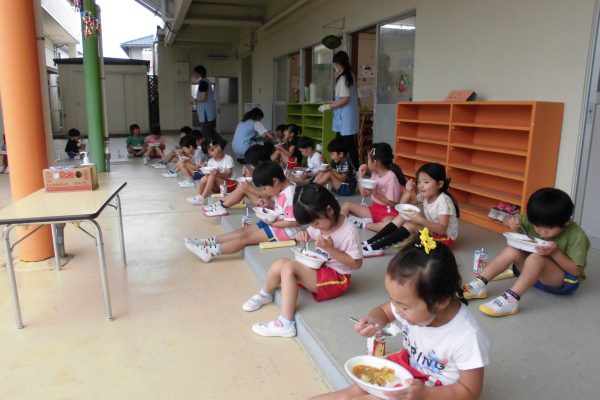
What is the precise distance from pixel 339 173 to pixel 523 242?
2937 millimetres

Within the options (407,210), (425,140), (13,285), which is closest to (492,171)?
(425,140)

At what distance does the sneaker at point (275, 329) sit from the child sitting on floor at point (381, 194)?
1.61 m

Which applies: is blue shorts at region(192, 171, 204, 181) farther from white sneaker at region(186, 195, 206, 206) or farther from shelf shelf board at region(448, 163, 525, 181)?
shelf shelf board at region(448, 163, 525, 181)

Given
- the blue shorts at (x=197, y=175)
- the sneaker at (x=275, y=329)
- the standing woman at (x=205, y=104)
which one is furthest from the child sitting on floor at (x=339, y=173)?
the standing woman at (x=205, y=104)

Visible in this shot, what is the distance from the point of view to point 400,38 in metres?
6.09

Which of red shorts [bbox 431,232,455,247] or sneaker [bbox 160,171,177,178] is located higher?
red shorts [bbox 431,232,455,247]

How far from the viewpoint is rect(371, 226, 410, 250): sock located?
324 cm

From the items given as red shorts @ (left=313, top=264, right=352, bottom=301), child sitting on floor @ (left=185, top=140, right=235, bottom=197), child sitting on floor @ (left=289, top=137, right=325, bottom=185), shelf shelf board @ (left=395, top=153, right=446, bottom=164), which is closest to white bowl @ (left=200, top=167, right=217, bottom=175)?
child sitting on floor @ (left=185, top=140, right=235, bottom=197)

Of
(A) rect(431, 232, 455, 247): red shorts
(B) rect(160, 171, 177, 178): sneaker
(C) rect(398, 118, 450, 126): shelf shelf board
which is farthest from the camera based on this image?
(B) rect(160, 171, 177, 178): sneaker

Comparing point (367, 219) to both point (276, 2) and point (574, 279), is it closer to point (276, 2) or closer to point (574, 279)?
point (574, 279)

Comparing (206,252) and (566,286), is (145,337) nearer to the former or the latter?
(206,252)

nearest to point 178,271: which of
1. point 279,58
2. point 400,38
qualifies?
point 400,38

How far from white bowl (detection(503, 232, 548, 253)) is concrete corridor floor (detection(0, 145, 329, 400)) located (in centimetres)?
115

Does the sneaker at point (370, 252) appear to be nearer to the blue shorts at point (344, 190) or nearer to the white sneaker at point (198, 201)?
the blue shorts at point (344, 190)
